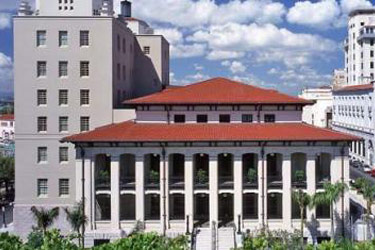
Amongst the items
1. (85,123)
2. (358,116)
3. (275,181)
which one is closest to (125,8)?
(85,123)

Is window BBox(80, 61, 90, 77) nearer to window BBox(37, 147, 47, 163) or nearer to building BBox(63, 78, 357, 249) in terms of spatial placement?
window BBox(37, 147, 47, 163)

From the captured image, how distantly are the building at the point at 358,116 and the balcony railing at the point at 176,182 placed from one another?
152ft

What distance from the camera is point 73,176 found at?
4816 cm

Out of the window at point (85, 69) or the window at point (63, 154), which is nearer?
the window at point (63, 154)

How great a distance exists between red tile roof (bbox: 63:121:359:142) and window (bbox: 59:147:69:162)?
7.49 metres

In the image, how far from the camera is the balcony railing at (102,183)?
41688mm

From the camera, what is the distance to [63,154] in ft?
159

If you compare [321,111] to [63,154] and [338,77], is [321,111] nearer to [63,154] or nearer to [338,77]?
[338,77]

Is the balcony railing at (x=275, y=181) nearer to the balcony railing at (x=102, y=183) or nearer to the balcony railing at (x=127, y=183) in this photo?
the balcony railing at (x=127, y=183)

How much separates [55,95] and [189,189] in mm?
17696

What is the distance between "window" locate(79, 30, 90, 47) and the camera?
48844 millimetres

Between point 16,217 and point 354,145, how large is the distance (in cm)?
6835

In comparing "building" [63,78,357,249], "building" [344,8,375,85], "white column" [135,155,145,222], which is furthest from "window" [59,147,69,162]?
"building" [344,8,375,85]

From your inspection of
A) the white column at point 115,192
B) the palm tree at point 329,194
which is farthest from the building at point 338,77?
the white column at point 115,192
